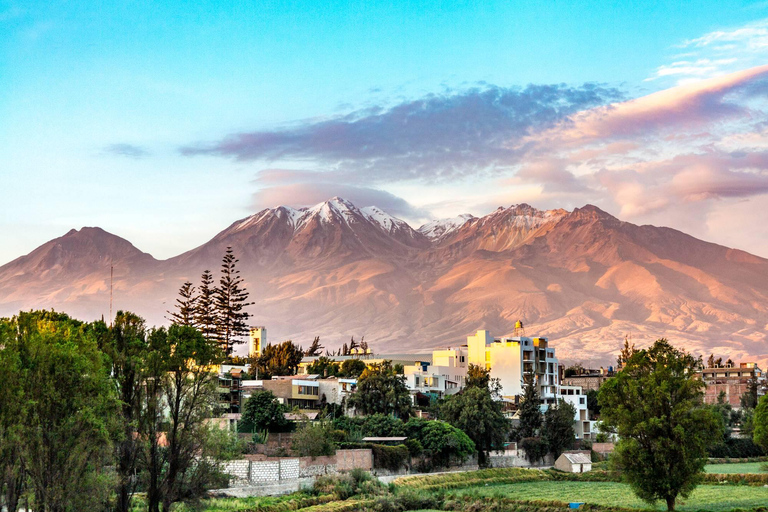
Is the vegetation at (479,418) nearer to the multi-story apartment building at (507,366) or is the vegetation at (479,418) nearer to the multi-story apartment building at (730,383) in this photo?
the multi-story apartment building at (507,366)

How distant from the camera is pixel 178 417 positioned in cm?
3859

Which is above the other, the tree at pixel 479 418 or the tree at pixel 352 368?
the tree at pixel 352 368

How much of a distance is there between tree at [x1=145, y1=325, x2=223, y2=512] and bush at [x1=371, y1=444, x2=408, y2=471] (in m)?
20.3

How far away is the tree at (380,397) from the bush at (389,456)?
9.19 m

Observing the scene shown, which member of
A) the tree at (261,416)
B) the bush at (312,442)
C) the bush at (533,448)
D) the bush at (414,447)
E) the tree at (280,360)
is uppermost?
the tree at (280,360)

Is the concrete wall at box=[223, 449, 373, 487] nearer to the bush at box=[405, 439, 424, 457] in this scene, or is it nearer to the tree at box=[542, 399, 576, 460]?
the bush at box=[405, 439, 424, 457]

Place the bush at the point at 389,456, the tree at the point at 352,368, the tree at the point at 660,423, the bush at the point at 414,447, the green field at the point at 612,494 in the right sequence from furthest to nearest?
the tree at the point at 352,368
the bush at the point at 414,447
the bush at the point at 389,456
the green field at the point at 612,494
the tree at the point at 660,423

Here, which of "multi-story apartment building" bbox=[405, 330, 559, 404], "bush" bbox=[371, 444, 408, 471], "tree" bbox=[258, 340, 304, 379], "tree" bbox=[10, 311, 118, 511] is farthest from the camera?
"multi-story apartment building" bbox=[405, 330, 559, 404]

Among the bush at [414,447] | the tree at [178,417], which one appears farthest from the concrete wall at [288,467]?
the bush at [414,447]

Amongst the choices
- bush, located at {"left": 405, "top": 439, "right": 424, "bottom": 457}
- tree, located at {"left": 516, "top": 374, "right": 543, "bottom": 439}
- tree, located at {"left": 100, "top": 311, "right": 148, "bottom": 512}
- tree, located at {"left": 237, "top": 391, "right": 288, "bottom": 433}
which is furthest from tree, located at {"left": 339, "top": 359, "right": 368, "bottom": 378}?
tree, located at {"left": 100, "top": 311, "right": 148, "bottom": 512}

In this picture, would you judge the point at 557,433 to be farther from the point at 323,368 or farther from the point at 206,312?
the point at 206,312

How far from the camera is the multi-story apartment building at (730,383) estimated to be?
124125 millimetres

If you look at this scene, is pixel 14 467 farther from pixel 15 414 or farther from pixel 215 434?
pixel 215 434

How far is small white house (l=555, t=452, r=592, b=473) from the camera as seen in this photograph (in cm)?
7231
